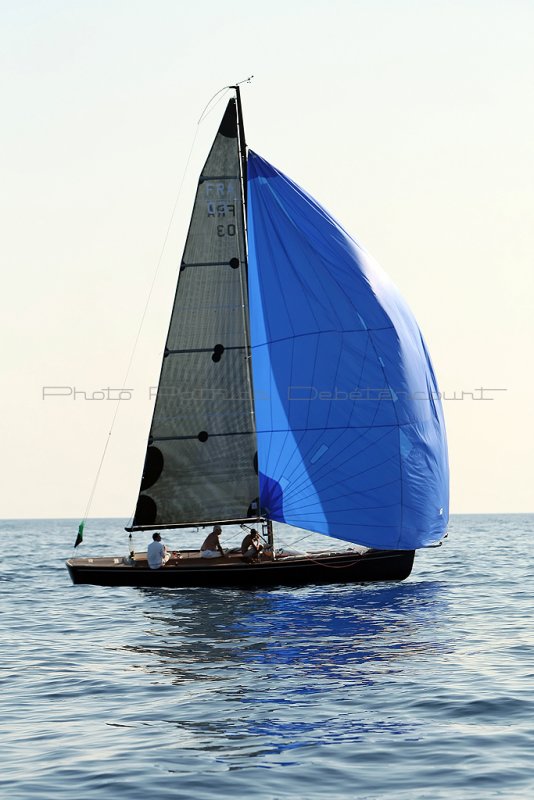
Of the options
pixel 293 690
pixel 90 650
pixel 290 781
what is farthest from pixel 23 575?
pixel 290 781

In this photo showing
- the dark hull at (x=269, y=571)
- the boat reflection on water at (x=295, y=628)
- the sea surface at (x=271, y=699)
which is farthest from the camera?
the dark hull at (x=269, y=571)

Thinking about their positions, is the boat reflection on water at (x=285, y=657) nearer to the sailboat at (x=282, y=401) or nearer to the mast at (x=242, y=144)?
the sailboat at (x=282, y=401)

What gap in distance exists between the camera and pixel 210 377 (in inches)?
1081

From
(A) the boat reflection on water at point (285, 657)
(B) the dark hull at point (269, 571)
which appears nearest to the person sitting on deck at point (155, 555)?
(B) the dark hull at point (269, 571)

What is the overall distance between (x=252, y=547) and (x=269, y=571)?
99 cm

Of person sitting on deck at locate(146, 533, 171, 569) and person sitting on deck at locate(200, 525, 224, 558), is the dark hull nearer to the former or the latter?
person sitting on deck at locate(146, 533, 171, 569)

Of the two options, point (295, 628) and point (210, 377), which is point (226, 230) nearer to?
point (210, 377)

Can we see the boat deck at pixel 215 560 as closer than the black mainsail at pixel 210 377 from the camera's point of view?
Yes

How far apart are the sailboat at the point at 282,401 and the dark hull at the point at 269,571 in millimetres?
32

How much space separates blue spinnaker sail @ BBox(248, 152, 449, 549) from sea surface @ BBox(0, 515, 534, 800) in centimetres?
208

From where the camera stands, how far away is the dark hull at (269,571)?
25703 millimetres

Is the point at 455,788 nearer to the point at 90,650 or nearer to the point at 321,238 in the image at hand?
the point at 90,650

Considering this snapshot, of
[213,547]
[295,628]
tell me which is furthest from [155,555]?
[295,628]

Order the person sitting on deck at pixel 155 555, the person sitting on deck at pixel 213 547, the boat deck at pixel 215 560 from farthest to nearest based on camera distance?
the person sitting on deck at pixel 213 547 < the person sitting on deck at pixel 155 555 < the boat deck at pixel 215 560
